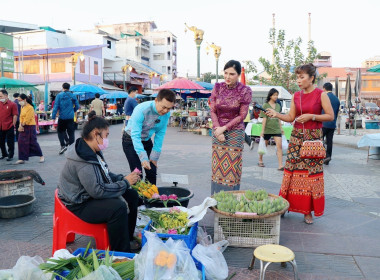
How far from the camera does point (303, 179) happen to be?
13.5 feet

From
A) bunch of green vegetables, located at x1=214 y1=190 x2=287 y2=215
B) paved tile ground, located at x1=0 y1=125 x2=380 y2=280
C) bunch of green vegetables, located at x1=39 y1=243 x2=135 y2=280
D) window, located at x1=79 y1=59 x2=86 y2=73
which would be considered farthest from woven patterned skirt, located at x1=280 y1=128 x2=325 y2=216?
window, located at x1=79 y1=59 x2=86 y2=73

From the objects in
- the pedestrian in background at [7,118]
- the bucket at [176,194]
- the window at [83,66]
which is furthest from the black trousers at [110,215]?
the window at [83,66]

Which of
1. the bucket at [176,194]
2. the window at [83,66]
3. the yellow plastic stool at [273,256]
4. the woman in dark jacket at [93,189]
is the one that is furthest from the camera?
the window at [83,66]

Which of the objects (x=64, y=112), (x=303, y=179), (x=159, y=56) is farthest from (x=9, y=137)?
(x=159, y=56)

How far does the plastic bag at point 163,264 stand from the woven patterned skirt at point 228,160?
1677 millimetres

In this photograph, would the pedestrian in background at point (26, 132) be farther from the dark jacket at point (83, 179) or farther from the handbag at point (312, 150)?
the handbag at point (312, 150)

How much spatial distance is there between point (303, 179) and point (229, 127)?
110cm

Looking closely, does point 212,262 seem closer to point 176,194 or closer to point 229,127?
point 176,194

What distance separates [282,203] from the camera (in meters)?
3.61

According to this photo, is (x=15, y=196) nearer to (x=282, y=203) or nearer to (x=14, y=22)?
(x=282, y=203)

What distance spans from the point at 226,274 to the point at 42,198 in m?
3.61

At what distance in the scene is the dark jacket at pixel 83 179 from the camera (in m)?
2.82

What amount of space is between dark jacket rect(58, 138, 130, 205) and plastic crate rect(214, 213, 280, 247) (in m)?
1.15

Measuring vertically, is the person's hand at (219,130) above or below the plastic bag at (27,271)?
above
